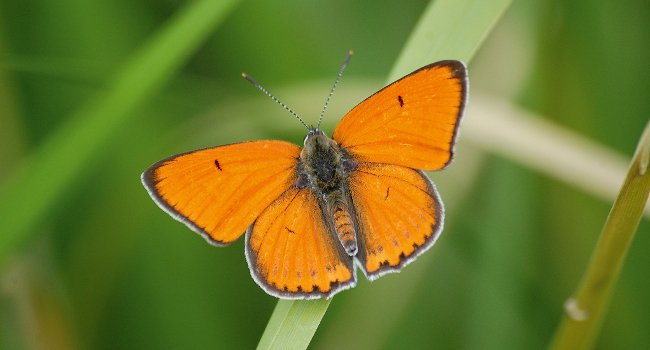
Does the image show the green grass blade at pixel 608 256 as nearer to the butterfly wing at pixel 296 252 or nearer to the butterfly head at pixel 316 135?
the butterfly wing at pixel 296 252

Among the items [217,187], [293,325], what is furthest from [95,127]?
[293,325]

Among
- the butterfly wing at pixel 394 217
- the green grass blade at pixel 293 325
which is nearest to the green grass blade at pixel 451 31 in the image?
the butterfly wing at pixel 394 217

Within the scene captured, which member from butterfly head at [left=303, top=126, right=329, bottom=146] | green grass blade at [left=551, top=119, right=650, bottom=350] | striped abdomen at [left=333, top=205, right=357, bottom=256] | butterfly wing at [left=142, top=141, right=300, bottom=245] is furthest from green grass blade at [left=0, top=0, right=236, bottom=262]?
green grass blade at [left=551, top=119, right=650, bottom=350]

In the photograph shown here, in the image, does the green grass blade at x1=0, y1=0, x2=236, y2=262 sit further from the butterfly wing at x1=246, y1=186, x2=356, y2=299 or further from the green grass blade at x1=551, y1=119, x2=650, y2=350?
the green grass blade at x1=551, y1=119, x2=650, y2=350

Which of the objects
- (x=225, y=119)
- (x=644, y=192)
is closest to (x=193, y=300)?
(x=225, y=119)

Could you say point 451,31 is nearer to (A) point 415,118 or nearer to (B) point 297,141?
(A) point 415,118

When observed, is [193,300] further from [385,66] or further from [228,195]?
[385,66]

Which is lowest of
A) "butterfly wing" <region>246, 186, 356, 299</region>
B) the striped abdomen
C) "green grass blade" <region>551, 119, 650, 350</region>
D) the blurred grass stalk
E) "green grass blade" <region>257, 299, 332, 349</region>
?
"green grass blade" <region>257, 299, 332, 349</region>
